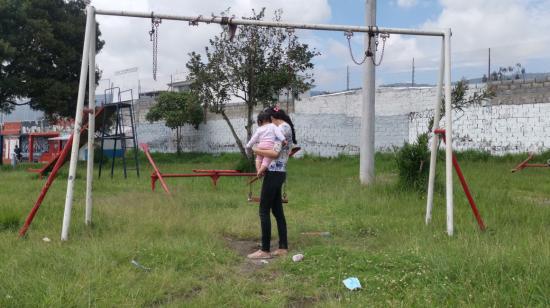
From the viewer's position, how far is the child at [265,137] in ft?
17.8

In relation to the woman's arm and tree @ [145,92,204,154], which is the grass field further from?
tree @ [145,92,204,154]

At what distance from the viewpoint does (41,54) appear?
2048 cm

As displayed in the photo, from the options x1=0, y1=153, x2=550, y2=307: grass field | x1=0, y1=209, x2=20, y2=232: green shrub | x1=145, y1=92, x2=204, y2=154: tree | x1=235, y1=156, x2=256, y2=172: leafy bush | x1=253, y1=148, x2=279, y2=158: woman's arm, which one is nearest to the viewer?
x1=0, y1=153, x2=550, y2=307: grass field

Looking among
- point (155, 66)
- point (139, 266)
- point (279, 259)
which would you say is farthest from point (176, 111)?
point (139, 266)

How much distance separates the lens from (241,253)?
18.1ft

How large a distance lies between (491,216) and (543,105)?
11040mm

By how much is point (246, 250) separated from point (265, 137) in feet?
3.96

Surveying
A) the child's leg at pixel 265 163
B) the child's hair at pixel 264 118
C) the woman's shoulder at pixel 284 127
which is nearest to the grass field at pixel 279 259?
the child's leg at pixel 265 163

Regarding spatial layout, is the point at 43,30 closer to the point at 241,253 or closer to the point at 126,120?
the point at 126,120

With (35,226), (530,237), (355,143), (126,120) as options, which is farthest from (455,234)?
(126,120)

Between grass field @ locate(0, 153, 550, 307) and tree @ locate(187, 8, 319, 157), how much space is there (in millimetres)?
6438

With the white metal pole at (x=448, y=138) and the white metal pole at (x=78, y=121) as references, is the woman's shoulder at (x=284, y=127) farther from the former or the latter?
the white metal pole at (x=78, y=121)

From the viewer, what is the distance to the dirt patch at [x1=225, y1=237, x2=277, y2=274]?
492 centimetres

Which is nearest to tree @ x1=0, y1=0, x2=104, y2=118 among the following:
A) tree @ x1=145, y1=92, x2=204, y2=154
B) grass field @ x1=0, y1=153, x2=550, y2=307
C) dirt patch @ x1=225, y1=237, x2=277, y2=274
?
tree @ x1=145, y1=92, x2=204, y2=154
